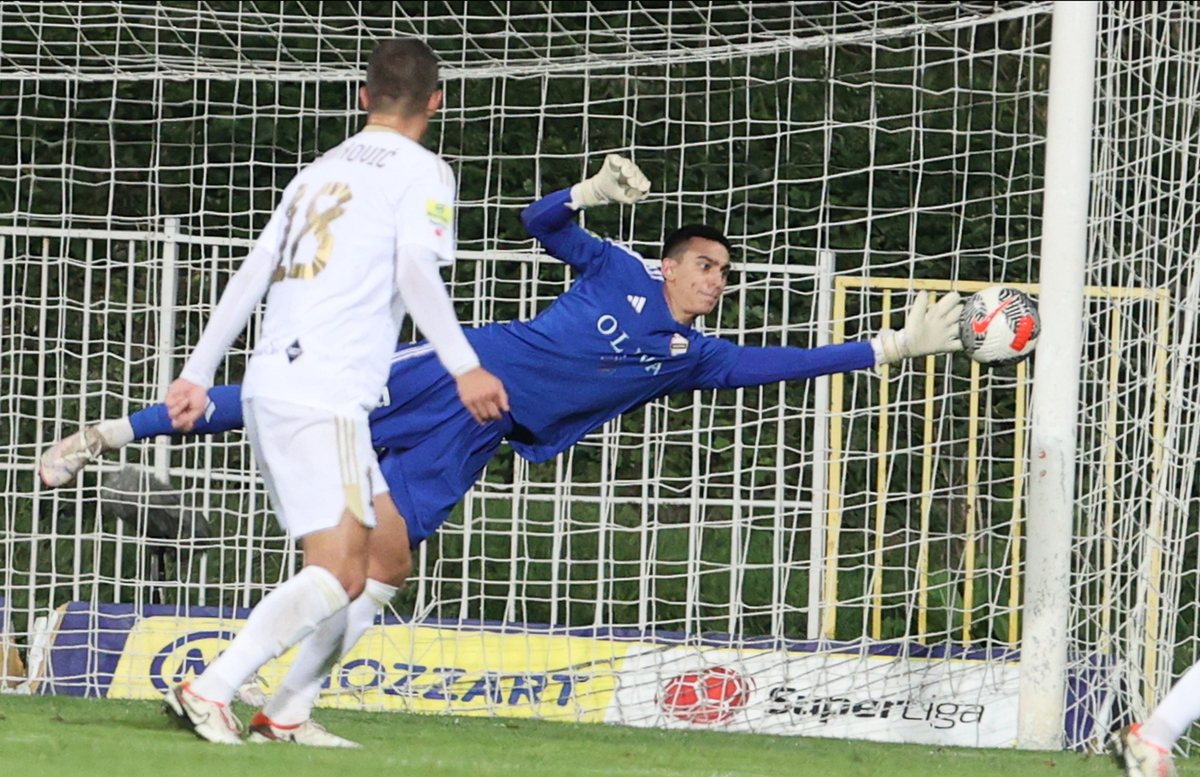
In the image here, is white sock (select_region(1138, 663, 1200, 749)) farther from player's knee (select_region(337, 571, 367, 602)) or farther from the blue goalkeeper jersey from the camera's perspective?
player's knee (select_region(337, 571, 367, 602))

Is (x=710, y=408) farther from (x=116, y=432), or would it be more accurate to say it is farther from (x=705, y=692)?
(x=116, y=432)

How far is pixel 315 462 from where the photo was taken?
3680 millimetres

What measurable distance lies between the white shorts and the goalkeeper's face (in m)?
1.50

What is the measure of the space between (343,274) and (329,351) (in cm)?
17

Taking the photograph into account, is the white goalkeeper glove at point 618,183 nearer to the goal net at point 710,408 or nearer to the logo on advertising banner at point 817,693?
the goal net at point 710,408

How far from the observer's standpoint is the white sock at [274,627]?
366cm

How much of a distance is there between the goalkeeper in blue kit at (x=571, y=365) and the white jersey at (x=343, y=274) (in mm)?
1002

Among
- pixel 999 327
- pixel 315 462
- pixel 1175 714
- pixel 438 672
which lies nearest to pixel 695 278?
pixel 999 327

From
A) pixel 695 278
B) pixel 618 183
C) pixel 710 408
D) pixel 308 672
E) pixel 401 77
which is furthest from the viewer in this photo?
pixel 710 408

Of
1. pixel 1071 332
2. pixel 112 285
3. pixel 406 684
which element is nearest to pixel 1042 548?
pixel 1071 332

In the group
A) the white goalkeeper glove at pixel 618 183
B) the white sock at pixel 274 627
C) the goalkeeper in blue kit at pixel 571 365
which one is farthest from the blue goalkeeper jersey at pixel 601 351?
the white sock at pixel 274 627

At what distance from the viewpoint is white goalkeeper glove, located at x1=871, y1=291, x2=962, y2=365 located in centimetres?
490

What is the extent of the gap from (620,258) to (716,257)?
27cm

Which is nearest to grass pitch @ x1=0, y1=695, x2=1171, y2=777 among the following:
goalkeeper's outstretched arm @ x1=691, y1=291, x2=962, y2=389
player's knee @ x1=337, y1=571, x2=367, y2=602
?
player's knee @ x1=337, y1=571, x2=367, y2=602
